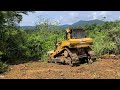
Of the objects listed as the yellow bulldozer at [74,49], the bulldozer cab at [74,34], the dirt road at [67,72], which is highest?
the bulldozer cab at [74,34]

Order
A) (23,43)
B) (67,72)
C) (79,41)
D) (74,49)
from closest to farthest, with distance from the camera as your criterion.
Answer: (67,72), (79,41), (74,49), (23,43)

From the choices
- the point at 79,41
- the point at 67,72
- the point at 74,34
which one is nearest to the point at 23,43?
the point at 74,34

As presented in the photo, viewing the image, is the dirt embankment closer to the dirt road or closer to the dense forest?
the dirt road

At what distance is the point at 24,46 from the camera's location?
17938 millimetres

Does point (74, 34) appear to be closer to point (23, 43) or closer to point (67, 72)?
point (67, 72)

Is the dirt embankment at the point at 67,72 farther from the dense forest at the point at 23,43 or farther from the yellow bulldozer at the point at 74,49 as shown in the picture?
the dense forest at the point at 23,43

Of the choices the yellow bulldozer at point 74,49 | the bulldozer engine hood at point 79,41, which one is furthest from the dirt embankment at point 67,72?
the bulldozer engine hood at point 79,41

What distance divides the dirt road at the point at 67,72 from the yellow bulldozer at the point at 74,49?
0.41 m

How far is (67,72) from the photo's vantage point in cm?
1272

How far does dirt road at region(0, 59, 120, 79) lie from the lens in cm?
1180

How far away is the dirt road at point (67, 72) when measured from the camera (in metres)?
11.8
